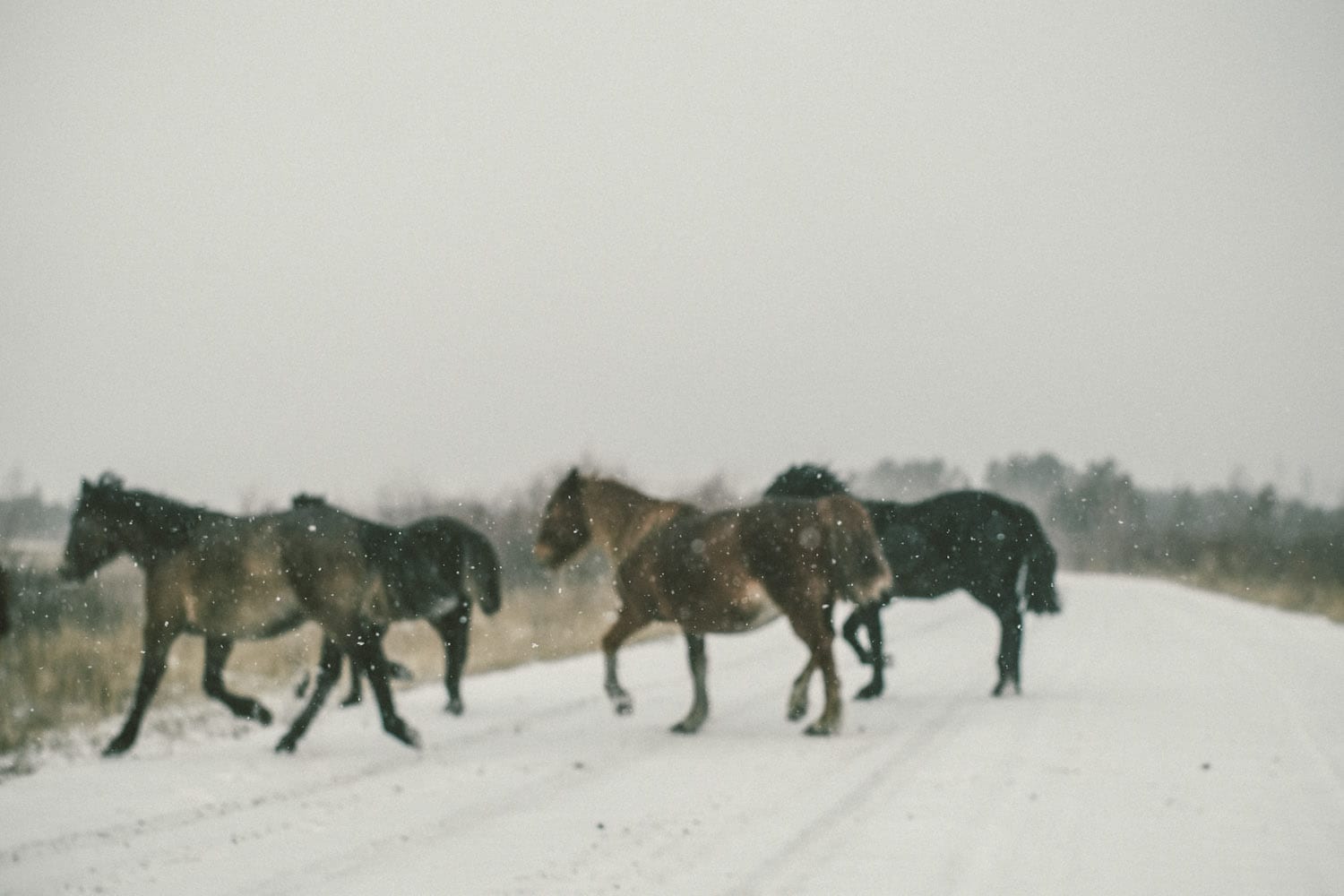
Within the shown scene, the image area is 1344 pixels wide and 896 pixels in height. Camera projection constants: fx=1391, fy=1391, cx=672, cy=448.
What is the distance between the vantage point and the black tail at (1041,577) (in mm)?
12555

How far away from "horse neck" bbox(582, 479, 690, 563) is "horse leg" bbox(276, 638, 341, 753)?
2.29 m

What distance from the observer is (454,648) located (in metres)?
11.4

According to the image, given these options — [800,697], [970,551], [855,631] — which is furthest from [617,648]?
[970,551]

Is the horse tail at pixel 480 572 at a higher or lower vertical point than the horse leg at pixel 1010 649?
higher

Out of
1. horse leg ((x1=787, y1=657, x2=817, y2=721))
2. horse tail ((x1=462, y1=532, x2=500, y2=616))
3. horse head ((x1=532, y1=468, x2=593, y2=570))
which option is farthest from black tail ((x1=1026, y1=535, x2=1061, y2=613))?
horse tail ((x1=462, y1=532, x2=500, y2=616))

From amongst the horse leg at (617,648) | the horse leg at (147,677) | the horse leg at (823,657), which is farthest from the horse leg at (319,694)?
the horse leg at (823,657)

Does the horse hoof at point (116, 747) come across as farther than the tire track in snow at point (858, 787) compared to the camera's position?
Yes

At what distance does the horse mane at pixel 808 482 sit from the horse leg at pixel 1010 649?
1.79 m

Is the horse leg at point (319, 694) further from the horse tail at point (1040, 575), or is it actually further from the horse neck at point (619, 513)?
the horse tail at point (1040, 575)

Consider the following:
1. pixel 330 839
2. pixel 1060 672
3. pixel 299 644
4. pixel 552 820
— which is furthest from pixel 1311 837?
pixel 299 644

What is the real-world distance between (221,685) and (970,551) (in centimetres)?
645

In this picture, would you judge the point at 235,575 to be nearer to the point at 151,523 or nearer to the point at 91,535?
the point at 151,523

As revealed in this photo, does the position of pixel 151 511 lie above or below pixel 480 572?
above

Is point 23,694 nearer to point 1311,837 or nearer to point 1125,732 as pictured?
point 1125,732
